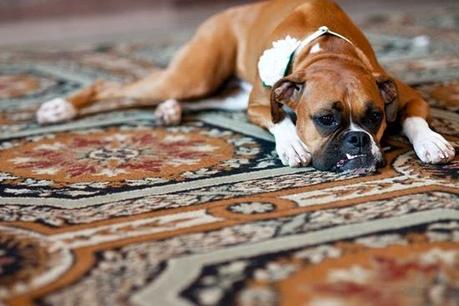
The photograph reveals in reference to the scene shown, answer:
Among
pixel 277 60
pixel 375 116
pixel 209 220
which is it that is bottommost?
pixel 209 220

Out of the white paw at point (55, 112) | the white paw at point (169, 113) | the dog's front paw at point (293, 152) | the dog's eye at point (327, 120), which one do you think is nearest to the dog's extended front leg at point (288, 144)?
the dog's front paw at point (293, 152)

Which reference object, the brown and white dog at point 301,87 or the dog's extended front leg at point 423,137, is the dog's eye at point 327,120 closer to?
the brown and white dog at point 301,87

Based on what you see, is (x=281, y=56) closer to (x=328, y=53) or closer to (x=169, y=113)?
(x=328, y=53)

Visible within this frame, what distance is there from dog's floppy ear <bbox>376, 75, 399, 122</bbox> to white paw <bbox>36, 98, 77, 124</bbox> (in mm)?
1228

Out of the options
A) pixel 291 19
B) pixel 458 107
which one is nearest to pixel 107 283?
pixel 291 19

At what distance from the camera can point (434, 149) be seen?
7.26 ft

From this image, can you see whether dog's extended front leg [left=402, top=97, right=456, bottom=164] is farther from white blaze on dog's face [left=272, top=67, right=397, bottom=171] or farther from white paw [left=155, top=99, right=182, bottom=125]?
white paw [left=155, top=99, right=182, bottom=125]

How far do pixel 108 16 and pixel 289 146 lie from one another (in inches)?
189

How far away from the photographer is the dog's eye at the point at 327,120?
7.18 feet

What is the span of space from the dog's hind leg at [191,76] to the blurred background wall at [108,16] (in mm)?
2352

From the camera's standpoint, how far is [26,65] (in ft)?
14.0

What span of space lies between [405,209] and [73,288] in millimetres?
747

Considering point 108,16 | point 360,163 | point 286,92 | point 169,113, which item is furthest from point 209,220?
point 108,16

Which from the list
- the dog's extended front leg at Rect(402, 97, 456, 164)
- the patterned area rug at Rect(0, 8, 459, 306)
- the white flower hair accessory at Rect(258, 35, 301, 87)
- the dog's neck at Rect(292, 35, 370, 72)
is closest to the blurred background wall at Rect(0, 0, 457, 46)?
the patterned area rug at Rect(0, 8, 459, 306)
